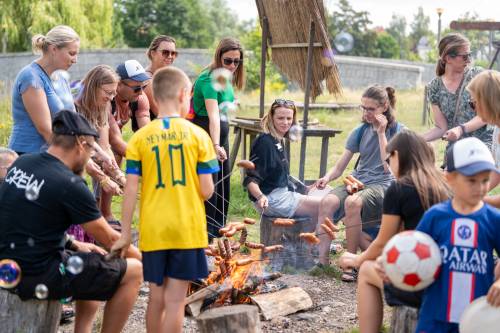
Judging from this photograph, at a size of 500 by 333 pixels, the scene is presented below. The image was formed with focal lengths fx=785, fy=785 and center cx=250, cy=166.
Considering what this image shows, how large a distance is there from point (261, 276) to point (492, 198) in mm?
1920

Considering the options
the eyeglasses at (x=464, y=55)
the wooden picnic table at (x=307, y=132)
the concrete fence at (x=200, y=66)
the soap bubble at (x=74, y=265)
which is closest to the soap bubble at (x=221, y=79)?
the wooden picnic table at (x=307, y=132)

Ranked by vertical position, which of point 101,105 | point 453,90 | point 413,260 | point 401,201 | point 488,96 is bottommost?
point 413,260

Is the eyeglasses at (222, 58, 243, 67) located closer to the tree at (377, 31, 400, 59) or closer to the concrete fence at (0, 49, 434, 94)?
the concrete fence at (0, 49, 434, 94)

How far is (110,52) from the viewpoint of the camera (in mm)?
30812

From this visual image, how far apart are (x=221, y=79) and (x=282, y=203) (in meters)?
1.20

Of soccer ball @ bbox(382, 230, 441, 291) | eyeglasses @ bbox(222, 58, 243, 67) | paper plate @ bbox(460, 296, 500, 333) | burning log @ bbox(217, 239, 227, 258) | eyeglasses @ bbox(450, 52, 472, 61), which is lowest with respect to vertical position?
burning log @ bbox(217, 239, 227, 258)

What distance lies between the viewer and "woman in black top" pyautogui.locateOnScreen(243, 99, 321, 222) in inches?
262

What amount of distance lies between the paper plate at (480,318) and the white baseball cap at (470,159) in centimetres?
61

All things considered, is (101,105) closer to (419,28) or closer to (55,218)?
(55,218)

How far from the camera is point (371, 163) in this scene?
6816mm

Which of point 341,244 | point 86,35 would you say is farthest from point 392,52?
point 341,244

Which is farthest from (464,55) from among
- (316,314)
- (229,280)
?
(229,280)

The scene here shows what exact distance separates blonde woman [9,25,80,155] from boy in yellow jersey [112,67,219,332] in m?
1.36

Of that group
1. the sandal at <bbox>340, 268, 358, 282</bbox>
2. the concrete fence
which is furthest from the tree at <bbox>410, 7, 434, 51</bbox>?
the sandal at <bbox>340, 268, 358, 282</bbox>
